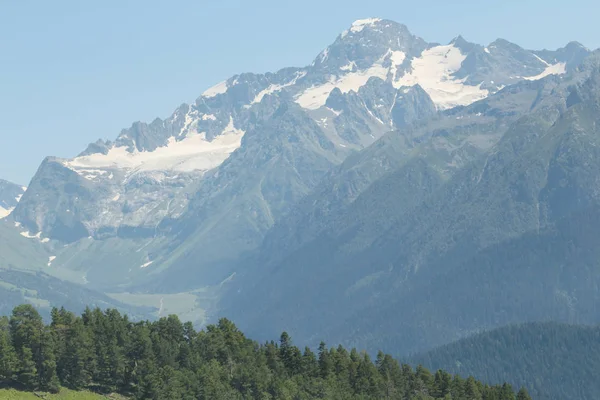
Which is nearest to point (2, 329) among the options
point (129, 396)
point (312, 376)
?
point (129, 396)

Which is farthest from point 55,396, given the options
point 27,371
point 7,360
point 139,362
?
point 139,362

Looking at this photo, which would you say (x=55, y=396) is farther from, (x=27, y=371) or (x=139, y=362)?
(x=139, y=362)

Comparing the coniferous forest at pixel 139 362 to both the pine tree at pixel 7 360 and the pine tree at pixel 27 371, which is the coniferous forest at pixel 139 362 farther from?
the pine tree at pixel 7 360

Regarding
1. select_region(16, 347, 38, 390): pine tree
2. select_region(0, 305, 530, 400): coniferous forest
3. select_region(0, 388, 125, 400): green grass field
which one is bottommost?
select_region(0, 388, 125, 400): green grass field

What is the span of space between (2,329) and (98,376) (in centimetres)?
1754

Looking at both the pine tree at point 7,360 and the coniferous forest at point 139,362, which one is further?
the coniferous forest at point 139,362

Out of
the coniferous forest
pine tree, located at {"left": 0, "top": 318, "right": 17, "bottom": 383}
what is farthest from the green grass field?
pine tree, located at {"left": 0, "top": 318, "right": 17, "bottom": 383}

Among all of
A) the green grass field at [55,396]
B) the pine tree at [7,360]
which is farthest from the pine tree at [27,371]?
the green grass field at [55,396]

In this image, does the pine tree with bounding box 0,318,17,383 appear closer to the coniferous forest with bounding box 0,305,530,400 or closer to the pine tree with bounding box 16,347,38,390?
the coniferous forest with bounding box 0,305,530,400

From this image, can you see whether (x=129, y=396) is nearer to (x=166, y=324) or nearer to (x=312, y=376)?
(x=166, y=324)

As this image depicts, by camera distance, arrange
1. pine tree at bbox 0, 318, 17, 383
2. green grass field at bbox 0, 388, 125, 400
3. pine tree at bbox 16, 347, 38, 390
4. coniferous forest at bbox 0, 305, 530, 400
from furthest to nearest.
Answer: coniferous forest at bbox 0, 305, 530, 400 → pine tree at bbox 16, 347, 38, 390 → pine tree at bbox 0, 318, 17, 383 → green grass field at bbox 0, 388, 125, 400

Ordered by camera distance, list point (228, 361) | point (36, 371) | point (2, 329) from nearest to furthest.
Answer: point (36, 371) → point (2, 329) → point (228, 361)

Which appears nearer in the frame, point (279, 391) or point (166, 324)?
point (279, 391)

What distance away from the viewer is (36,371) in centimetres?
16225
